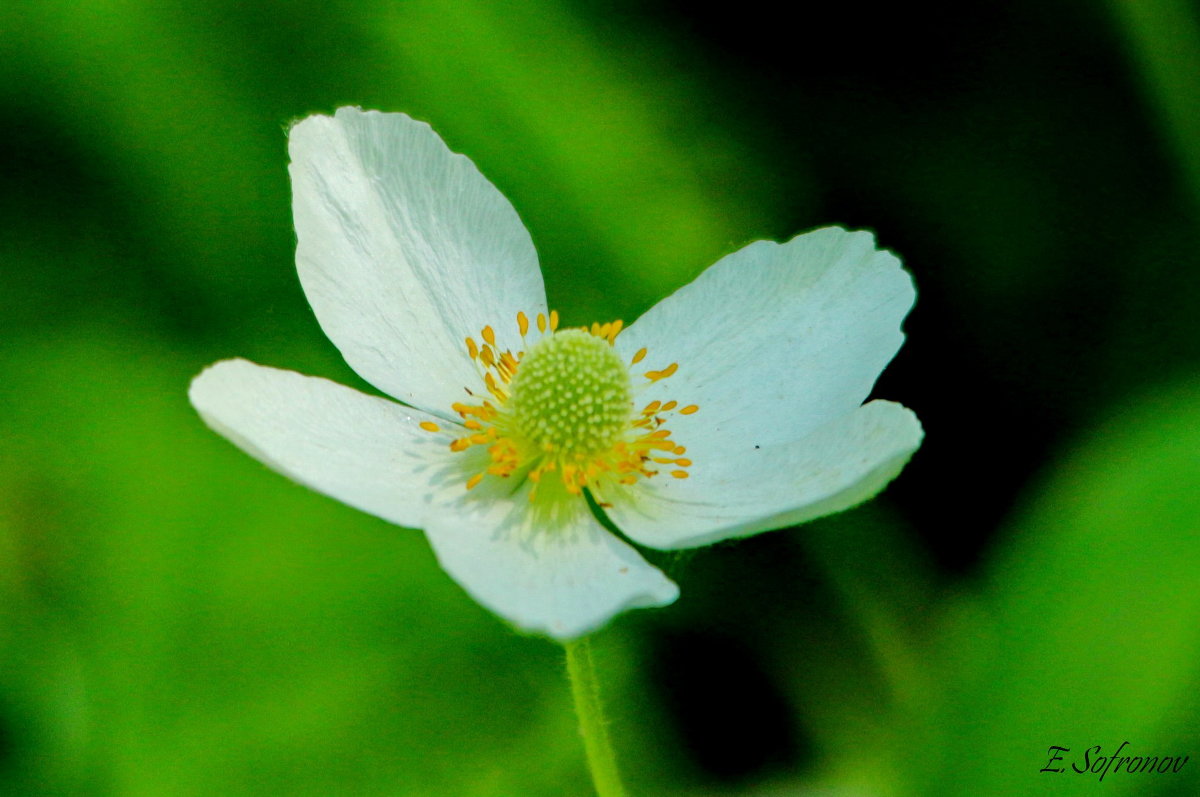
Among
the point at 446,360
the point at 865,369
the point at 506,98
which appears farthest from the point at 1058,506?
the point at 506,98

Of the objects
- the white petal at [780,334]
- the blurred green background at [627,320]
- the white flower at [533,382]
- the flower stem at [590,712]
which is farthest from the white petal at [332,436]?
the blurred green background at [627,320]

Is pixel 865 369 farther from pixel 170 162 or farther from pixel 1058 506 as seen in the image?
pixel 170 162

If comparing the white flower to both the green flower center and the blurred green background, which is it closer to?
the green flower center

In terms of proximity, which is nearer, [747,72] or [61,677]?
[61,677]

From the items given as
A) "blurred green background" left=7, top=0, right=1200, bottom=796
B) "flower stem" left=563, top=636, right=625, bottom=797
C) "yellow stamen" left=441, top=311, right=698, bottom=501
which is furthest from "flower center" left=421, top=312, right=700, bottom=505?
"blurred green background" left=7, top=0, right=1200, bottom=796

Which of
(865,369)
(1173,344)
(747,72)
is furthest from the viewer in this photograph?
(747,72)

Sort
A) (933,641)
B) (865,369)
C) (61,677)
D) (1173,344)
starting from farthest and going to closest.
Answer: (1173,344)
(933,641)
(61,677)
(865,369)
